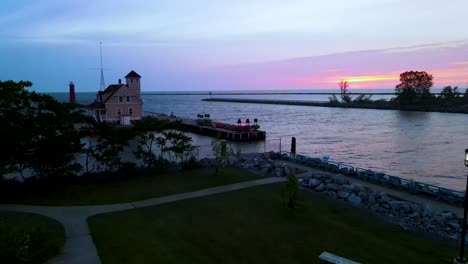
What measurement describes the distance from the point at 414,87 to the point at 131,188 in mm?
115119

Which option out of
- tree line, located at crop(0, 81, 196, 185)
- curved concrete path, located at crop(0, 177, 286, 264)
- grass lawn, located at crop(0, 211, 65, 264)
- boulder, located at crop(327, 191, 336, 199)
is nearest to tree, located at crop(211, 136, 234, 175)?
curved concrete path, located at crop(0, 177, 286, 264)

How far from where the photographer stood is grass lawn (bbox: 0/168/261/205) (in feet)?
45.9

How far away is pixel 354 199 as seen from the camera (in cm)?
1459

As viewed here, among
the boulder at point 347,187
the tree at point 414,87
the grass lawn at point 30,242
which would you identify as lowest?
the boulder at point 347,187

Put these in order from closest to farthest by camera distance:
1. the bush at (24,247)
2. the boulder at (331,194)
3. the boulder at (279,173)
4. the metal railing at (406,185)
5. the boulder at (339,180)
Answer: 1. the bush at (24,247)
2. the boulder at (331,194)
3. the metal railing at (406,185)
4. the boulder at (339,180)
5. the boulder at (279,173)

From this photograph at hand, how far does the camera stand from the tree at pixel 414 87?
10797 cm

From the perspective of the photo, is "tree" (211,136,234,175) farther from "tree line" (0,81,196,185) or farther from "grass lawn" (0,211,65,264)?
"grass lawn" (0,211,65,264)

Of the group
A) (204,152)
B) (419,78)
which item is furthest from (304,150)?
(419,78)

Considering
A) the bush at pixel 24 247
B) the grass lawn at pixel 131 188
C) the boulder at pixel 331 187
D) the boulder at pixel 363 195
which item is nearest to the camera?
the bush at pixel 24 247

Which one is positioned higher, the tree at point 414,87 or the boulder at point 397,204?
the tree at point 414,87

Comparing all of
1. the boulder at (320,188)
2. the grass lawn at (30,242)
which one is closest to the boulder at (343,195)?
the boulder at (320,188)

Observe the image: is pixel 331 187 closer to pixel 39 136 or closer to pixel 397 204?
pixel 397 204

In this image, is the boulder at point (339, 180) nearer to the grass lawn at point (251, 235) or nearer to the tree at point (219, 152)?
the grass lawn at point (251, 235)

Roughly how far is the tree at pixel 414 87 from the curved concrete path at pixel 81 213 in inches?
4136
